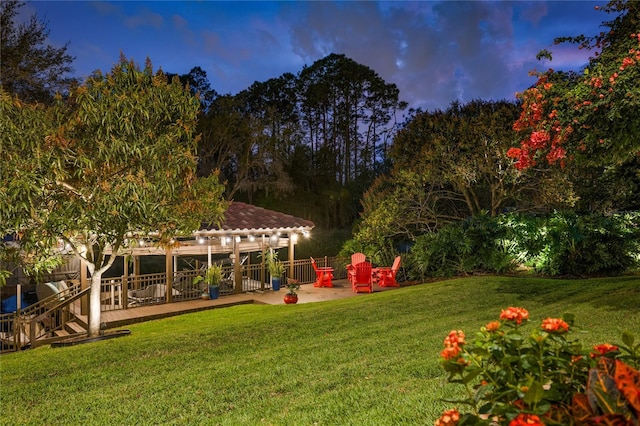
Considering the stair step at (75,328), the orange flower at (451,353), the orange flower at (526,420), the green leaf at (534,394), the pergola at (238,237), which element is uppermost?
the pergola at (238,237)

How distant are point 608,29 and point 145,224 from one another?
1002cm

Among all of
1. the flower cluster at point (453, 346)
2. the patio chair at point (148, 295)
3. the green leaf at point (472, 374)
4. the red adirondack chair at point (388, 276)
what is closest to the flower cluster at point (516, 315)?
the flower cluster at point (453, 346)

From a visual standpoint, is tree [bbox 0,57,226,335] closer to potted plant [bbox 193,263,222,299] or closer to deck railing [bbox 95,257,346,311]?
deck railing [bbox 95,257,346,311]

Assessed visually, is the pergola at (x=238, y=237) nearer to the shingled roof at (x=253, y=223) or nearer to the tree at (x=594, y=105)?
the shingled roof at (x=253, y=223)

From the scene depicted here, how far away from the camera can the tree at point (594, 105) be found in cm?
603

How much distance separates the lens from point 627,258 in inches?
518

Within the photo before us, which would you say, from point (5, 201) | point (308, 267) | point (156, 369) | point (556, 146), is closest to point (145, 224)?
point (5, 201)

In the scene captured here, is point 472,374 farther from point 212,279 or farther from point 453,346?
point 212,279

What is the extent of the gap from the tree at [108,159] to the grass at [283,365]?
91.0 inches

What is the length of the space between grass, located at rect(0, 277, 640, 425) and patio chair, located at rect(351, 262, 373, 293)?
3.83 meters

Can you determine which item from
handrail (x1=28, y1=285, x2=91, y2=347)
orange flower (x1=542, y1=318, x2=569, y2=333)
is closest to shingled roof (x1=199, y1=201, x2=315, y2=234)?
handrail (x1=28, y1=285, x2=91, y2=347)

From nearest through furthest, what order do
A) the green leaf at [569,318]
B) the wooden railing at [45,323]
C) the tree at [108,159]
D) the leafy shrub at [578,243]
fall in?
the green leaf at [569,318] → the tree at [108,159] → the wooden railing at [45,323] → the leafy shrub at [578,243]

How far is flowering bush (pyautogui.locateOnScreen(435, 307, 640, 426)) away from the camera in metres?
1.53

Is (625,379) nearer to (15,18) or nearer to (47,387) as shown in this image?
(47,387)
